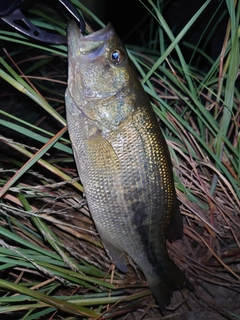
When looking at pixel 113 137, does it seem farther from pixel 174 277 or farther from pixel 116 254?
pixel 174 277

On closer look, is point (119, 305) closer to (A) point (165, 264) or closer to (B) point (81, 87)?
(A) point (165, 264)

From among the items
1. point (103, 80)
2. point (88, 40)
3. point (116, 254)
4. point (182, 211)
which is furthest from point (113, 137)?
point (182, 211)

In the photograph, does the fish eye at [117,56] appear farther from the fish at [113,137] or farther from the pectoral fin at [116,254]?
the pectoral fin at [116,254]

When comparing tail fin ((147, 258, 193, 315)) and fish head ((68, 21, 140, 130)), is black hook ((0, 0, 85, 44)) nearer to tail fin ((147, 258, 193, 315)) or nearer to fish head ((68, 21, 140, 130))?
fish head ((68, 21, 140, 130))

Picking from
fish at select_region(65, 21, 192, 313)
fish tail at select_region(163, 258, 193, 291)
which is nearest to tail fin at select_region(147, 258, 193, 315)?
fish tail at select_region(163, 258, 193, 291)

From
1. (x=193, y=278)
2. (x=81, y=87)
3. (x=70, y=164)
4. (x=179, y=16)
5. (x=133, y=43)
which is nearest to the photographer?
(x=81, y=87)

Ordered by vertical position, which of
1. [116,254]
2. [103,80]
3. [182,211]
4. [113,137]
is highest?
[103,80]

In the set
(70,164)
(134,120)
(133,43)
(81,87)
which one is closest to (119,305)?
(70,164)
